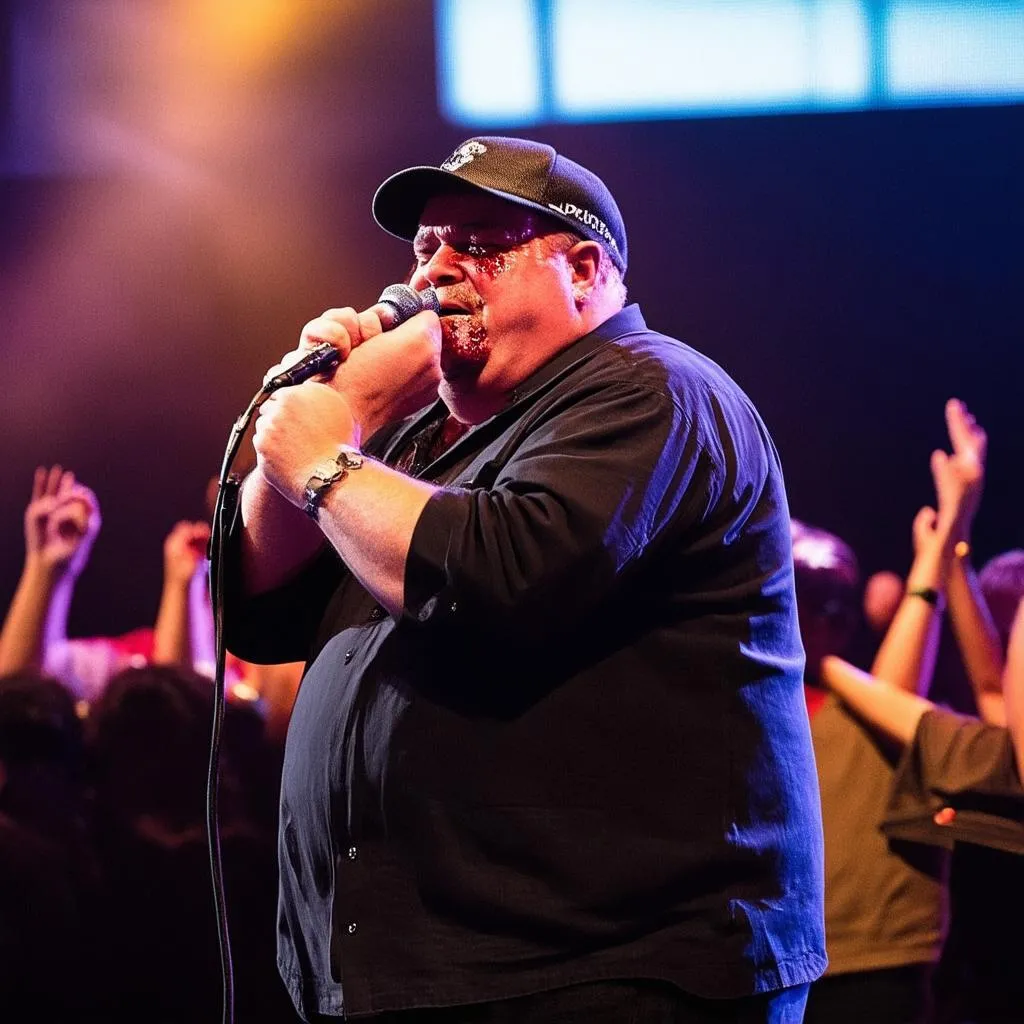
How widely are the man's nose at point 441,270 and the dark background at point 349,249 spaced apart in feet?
9.12

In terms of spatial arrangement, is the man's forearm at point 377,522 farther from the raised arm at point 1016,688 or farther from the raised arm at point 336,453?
the raised arm at point 1016,688

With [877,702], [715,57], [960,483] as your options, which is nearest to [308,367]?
[877,702]

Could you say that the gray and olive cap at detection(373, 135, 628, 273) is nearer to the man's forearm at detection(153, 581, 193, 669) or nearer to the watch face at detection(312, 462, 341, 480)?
the watch face at detection(312, 462, 341, 480)

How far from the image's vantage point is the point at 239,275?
16.0 ft

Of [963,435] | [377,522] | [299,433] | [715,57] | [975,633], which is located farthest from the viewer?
[715,57]

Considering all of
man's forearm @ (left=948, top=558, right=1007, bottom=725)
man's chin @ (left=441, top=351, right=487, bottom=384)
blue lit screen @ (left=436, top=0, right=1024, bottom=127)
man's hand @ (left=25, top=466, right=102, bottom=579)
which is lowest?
man's forearm @ (left=948, top=558, right=1007, bottom=725)

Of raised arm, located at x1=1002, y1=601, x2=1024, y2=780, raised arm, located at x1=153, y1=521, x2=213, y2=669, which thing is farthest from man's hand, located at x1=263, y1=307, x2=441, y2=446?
raised arm, located at x1=153, y1=521, x2=213, y2=669

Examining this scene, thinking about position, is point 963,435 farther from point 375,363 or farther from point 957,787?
point 375,363

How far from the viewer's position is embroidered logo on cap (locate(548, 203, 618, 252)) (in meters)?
2.04

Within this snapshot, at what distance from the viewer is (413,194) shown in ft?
6.94

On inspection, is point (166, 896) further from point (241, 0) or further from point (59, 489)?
point (241, 0)

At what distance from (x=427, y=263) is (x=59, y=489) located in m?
2.48

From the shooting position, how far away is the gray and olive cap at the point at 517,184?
2.00 m

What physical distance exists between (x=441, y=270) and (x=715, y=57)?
3099mm
